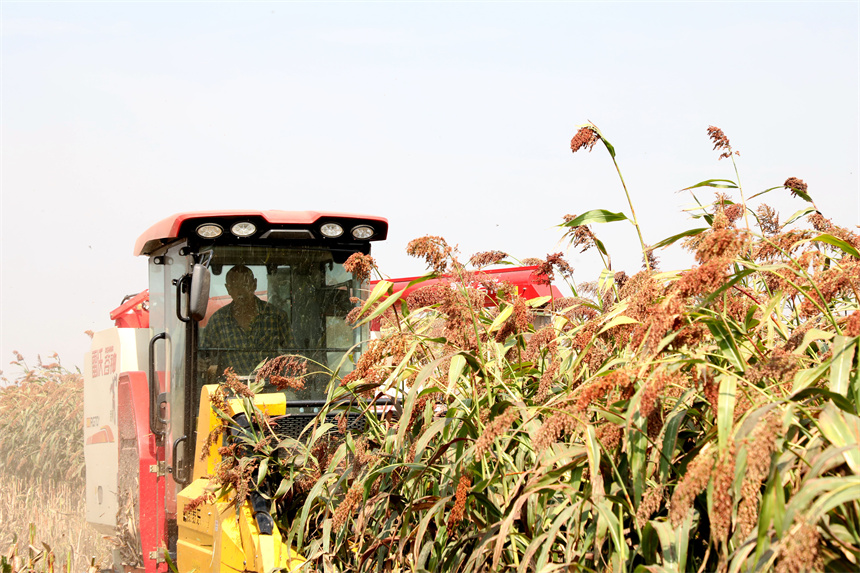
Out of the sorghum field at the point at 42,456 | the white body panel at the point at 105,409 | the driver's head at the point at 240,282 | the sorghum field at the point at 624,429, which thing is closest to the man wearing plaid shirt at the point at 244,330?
the driver's head at the point at 240,282

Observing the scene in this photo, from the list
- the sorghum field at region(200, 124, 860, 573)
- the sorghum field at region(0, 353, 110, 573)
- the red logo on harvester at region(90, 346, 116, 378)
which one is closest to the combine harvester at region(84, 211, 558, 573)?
the red logo on harvester at region(90, 346, 116, 378)

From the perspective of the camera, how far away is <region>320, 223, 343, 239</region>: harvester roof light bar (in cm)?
454

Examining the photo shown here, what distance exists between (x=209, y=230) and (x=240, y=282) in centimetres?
37

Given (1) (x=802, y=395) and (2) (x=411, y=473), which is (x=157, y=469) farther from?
(1) (x=802, y=395)

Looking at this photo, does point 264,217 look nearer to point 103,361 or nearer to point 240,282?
point 240,282

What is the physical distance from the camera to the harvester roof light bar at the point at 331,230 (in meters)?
4.54

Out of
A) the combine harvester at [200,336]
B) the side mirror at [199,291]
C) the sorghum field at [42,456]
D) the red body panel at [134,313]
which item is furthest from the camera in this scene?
the sorghum field at [42,456]

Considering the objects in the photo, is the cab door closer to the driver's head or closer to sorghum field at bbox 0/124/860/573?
the driver's head

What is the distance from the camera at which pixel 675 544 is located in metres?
1.68

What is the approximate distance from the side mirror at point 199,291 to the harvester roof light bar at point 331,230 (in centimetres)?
77

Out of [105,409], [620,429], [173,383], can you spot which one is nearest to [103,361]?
[105,409]

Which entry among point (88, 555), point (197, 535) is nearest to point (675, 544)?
point (197, 535)

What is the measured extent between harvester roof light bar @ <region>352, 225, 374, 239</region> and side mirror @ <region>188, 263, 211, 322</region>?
0.93 m

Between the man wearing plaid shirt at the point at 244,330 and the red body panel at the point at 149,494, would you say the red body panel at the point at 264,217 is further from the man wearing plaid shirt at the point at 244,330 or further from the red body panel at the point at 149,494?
the red body panel at the point at 149,494
